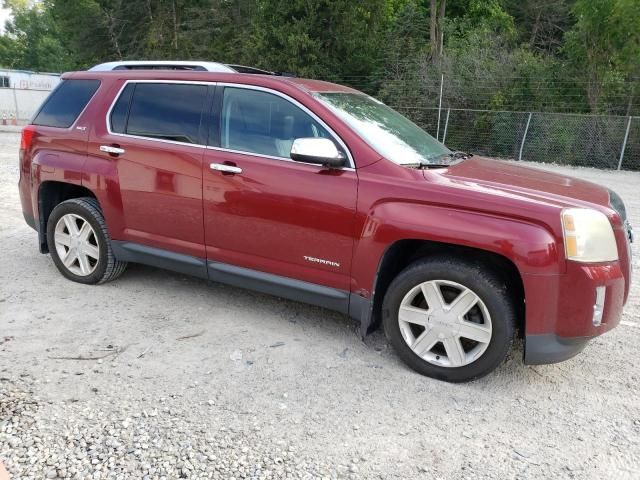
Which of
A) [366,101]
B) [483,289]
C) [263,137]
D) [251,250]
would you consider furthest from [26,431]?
[366,101]

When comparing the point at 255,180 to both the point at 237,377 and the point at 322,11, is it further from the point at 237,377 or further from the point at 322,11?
the point at 322,11

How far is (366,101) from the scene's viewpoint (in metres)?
4.43

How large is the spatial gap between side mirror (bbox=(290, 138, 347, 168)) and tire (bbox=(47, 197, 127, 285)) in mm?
2102

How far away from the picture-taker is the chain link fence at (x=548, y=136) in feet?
49.6

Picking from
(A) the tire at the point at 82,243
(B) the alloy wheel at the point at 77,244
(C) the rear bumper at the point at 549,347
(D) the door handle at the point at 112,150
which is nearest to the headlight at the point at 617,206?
(C) the rear bumper at the point at 549,347

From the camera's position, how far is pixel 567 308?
2967 mm

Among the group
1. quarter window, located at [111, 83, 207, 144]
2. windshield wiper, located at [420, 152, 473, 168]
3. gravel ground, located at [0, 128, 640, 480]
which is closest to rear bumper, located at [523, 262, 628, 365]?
gravel ground, located at [0, 128, 640, 480]

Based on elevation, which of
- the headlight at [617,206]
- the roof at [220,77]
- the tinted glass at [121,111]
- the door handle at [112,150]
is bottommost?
the headlight at [617,206]

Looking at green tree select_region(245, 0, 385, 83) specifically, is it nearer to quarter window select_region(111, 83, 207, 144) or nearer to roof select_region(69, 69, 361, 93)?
roof select_region(69, 69, 361, 93)

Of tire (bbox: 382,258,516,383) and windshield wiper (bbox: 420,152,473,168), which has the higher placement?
windshield wiper (bbox: 420,152,473,168)

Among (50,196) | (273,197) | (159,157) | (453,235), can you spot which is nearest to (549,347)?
(453,235)

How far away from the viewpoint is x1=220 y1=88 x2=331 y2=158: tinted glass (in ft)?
12.2

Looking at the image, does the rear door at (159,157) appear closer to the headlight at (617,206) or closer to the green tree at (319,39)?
the headlight at (617,206)

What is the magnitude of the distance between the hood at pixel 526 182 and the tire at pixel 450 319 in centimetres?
53
